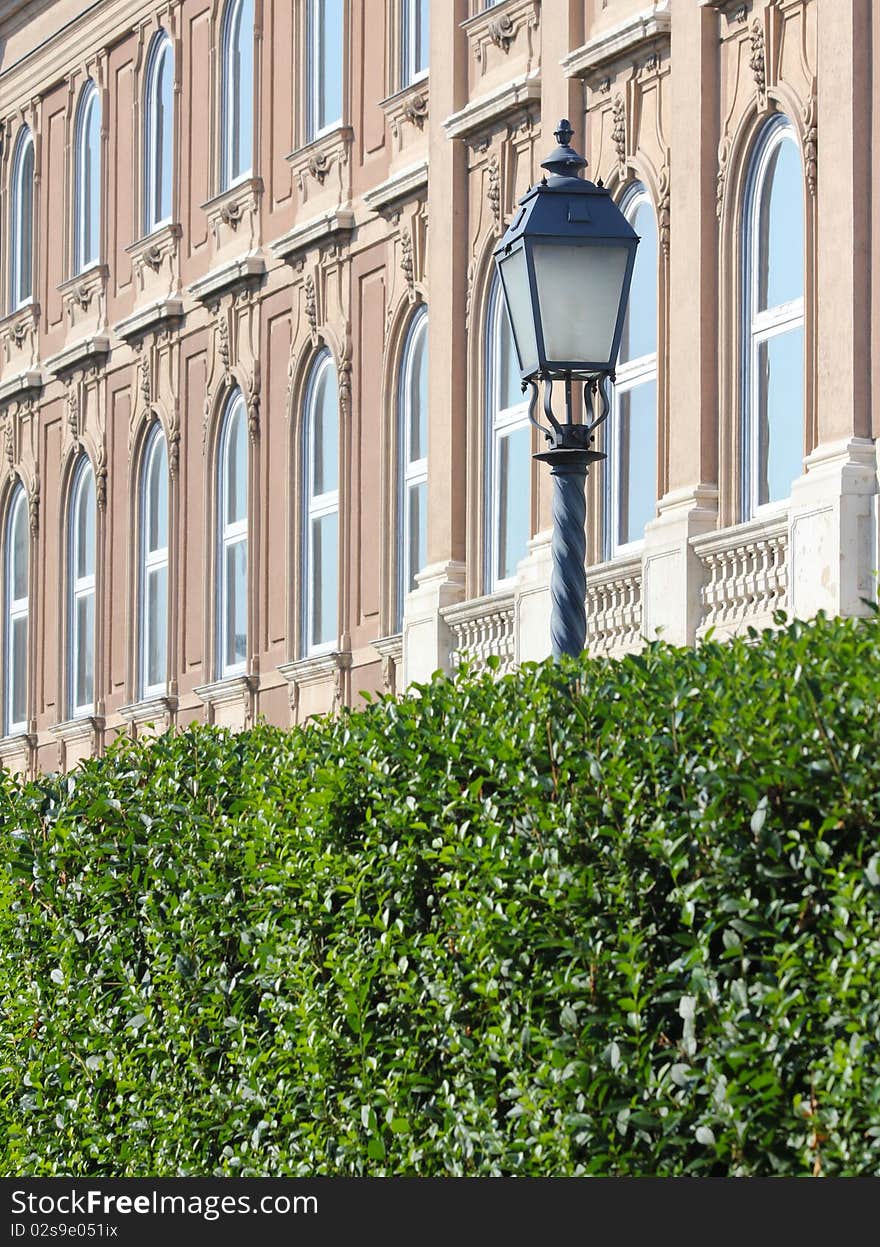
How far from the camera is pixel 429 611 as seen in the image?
976 inches

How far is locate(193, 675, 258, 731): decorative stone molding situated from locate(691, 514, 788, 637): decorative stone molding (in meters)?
9.76

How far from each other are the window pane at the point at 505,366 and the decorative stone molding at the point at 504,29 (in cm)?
207

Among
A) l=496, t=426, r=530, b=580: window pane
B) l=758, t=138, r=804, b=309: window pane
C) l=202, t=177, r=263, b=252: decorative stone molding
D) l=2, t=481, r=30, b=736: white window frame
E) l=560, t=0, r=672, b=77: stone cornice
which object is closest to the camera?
l=758, t=138, r=804, b=309: window pane

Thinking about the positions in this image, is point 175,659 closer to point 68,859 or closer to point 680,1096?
point 68,859

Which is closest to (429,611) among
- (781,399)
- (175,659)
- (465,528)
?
(465,528)

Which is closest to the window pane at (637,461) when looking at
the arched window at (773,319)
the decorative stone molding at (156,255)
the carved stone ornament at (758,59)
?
the arched window at (773,319)

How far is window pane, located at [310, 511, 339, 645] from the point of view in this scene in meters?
28.4

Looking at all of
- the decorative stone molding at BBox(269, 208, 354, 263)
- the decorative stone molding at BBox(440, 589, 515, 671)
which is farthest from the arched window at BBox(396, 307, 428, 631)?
the decorative stone molding at BBox(440, 589, 515, 671)

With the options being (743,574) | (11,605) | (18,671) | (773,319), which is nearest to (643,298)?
(773,319)

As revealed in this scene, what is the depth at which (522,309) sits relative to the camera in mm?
12000

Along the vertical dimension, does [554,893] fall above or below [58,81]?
below

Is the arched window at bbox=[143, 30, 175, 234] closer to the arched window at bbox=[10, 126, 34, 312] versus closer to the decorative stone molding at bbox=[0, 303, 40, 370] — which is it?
the decorative stone molding at bbox=[0, 303, 40, 370]

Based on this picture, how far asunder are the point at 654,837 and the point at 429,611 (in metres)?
16.1

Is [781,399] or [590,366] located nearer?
[590,366]
